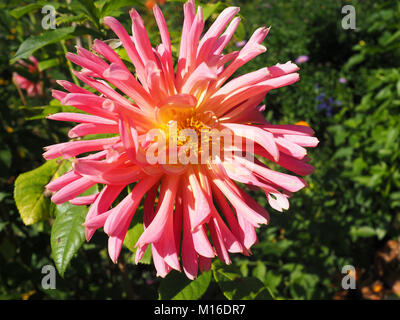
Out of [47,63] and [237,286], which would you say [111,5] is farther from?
[237,286]

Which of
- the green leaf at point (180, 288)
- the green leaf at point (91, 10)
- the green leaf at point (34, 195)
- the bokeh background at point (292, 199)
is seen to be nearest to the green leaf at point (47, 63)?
the bokeh background at point (292, 199)

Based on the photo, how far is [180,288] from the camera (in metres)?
1.16

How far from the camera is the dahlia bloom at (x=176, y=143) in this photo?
0.82 m

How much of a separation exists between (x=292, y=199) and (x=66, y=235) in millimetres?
1699

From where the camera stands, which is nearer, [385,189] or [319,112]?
[385,189]

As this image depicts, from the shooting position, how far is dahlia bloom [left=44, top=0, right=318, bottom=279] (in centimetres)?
82

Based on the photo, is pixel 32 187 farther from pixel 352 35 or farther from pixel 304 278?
pixel 352 35

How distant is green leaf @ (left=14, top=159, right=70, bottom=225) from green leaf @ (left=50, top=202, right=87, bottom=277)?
75 mm

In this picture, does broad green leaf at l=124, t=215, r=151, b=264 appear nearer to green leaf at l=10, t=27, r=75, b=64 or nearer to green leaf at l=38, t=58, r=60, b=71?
green leaf at l=10, t=27, r=75, b=64

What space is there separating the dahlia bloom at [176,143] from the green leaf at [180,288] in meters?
0.24
